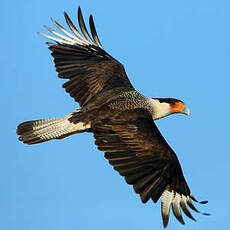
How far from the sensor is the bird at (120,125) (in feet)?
21.7

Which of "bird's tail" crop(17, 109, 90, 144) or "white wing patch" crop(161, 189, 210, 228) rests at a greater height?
"bird's tail" crop(17, 109, 90, 144)

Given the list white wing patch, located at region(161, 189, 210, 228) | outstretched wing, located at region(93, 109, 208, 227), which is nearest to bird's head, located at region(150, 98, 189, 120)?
outstretched wing, located at region(93, 109, 208, 227)

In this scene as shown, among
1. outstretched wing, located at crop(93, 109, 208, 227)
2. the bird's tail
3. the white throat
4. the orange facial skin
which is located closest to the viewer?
outstretched wing, located at crop(93, 109, 208, 227)

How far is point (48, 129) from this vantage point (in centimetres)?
738

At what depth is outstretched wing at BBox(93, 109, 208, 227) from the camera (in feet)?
21.5

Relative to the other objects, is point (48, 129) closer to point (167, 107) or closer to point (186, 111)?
point (167, 107)

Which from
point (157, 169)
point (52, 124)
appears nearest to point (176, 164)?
point (157, 169)

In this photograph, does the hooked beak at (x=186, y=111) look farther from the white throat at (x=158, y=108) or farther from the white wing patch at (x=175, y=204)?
the white wing patch at (x=175, y=204)

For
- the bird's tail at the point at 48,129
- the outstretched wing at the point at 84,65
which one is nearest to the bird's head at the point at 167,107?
the outstretched wing at the point at 84,65

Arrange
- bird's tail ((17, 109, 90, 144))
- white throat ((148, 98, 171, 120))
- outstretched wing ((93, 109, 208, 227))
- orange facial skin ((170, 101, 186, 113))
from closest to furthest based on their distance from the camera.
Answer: outstretched wing ((93, 109, 208, 227)) → bird's tail ((17, 109, 90, 144)) → white throat ((148, 98, 171, 120)) → orange facial skin ((170, 101, 186, 113))

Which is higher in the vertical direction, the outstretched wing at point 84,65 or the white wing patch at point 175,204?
the outstretched wing at point 84,65

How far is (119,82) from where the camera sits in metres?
8.36

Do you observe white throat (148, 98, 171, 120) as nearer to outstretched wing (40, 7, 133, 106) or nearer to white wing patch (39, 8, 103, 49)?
outstretched wing (40, 7, 133, 106)

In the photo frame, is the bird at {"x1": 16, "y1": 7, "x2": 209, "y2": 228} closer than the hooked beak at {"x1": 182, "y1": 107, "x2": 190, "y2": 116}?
Yes
